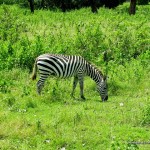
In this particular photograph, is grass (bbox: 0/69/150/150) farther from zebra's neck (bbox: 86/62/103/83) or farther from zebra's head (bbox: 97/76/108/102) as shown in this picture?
zebra's neck (bbox: 86/62/103/83)

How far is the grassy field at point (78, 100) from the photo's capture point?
9133 mm

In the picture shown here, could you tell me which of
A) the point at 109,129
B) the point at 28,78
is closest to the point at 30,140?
the point at 109,129

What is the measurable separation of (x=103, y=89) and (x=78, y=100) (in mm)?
1135

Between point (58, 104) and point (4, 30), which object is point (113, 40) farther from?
point (58, 104)

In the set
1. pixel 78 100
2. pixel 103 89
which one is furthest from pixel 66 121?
pixel 103 89

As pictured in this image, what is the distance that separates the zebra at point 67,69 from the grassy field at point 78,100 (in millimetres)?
411

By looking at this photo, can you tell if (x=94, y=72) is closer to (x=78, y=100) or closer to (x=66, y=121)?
(x=78, y=100)

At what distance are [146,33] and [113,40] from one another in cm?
177

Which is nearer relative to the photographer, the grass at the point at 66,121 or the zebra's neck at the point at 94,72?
the grass at the point at 66,121

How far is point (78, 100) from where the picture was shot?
1320 cm

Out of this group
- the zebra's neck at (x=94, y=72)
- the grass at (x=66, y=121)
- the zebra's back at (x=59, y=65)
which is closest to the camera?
the grass at (x=66, y=121)

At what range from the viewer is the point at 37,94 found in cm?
1338

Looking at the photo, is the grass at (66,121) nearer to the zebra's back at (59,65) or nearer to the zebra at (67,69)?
Result: the zebra at (67,69)

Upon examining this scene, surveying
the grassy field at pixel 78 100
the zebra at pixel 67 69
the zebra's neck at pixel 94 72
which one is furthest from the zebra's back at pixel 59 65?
the grassy field at pixel 78 100
